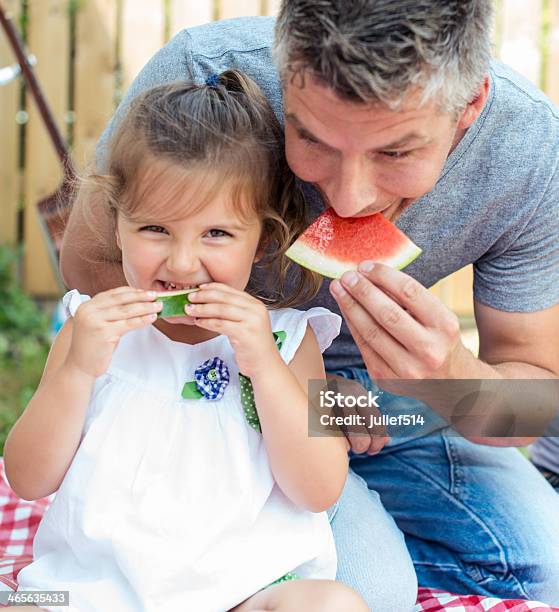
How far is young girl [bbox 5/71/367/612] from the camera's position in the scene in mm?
2104

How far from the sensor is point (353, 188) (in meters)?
2.17

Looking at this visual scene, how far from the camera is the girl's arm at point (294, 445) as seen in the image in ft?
7.00

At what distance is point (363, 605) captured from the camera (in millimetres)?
2096

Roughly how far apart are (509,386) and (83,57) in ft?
15.4

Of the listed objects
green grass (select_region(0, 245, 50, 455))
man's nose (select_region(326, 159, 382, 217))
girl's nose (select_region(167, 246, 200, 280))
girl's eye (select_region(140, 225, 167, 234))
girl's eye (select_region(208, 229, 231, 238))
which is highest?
man's nose (select_region(326, 159, 382, 217))

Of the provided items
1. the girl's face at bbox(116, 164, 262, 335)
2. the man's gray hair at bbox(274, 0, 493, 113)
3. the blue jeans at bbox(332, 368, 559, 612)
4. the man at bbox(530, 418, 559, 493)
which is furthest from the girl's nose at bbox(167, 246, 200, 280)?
the man at bbox(530, 418, 559, 493)

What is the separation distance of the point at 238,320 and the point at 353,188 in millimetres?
402

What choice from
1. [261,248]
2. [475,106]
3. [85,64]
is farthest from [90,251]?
[85,64]

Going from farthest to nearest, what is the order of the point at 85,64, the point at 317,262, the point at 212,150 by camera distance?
the point at 85,64 < the point at 317,262 < the point at 212,150

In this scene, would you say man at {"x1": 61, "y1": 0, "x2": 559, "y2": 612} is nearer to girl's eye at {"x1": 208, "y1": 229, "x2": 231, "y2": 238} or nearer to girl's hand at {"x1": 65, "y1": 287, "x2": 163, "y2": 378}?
girl's eye at {"x1": 208, "y1": 229, "x2": 231, "y2": 238}

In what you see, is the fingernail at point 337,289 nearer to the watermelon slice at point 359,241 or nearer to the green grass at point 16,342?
the watermelon slice at point 359,241

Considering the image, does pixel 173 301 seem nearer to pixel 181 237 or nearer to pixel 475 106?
pixel 181 237

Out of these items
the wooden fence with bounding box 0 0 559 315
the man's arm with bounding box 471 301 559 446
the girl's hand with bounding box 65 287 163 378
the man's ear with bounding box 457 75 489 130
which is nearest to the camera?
the girl's hand with bounding box 65 287 163 378

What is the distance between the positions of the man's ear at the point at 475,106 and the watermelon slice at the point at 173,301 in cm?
81
